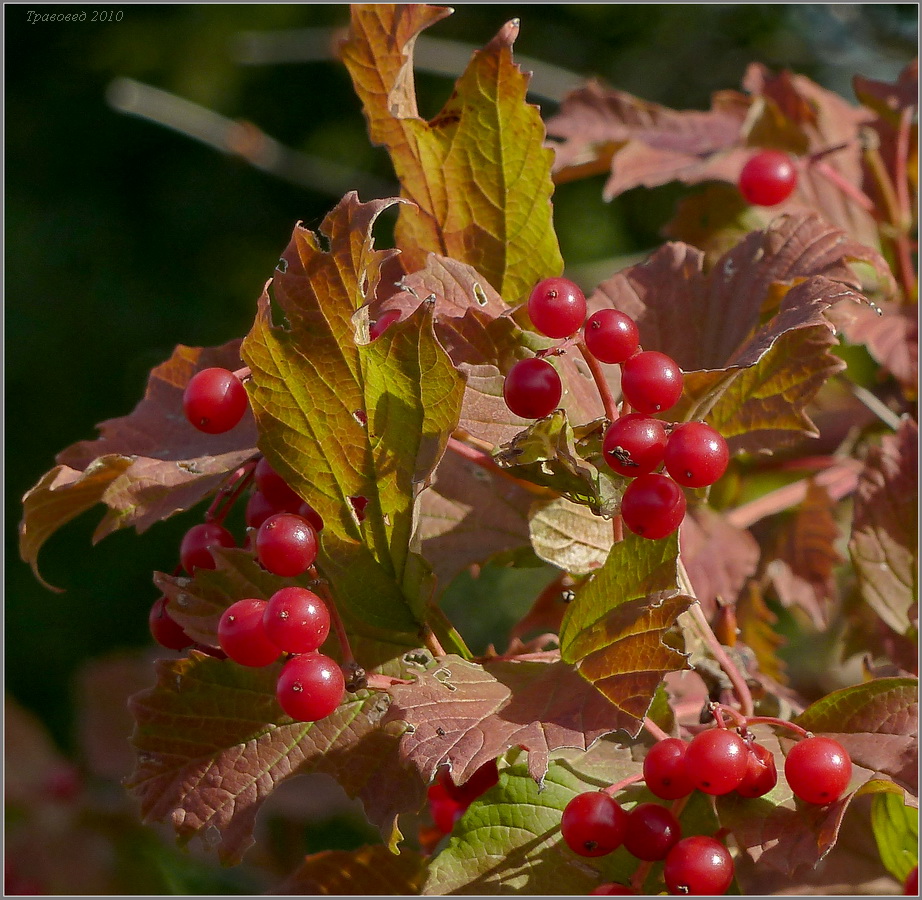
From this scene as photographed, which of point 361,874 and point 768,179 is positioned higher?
point 768,179

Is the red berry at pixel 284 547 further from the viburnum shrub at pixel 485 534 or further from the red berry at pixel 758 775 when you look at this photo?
the red berry at pixel 758 775

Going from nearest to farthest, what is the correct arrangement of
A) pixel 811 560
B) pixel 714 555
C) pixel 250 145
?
pixel 714 555 < pixel 811 560 < pixel 250 145

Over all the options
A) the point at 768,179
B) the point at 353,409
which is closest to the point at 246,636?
the point at 353,409

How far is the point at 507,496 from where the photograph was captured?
0.74m

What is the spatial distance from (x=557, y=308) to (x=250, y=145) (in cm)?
143

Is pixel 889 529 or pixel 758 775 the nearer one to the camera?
pixel 758 775

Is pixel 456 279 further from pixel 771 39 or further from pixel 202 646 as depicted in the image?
pixel 771 39

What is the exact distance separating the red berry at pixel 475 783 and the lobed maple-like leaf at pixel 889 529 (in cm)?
35

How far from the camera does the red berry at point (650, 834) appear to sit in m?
0.58

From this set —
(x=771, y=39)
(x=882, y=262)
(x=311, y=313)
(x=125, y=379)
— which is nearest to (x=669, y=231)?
(x=882, y=262)

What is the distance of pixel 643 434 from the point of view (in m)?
0.54

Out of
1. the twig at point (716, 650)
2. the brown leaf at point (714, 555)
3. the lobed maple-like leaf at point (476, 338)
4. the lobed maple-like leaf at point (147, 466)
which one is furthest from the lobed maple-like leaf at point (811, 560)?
the lobed maple-like leaf at point (147, 466)

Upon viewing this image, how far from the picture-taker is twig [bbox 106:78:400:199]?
5.57 ft

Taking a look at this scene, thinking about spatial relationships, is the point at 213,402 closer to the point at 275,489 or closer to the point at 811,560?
the point at 275,489
